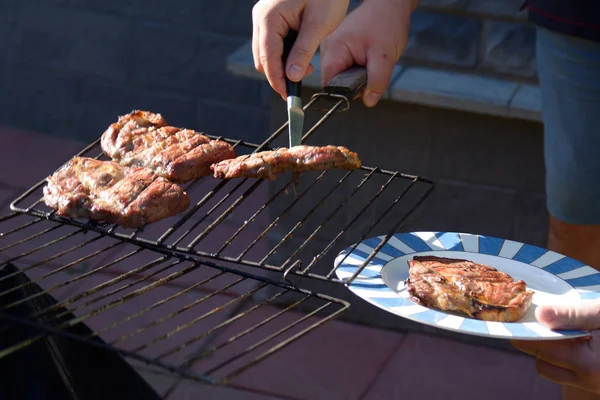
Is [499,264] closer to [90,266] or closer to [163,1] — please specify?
[90,266]

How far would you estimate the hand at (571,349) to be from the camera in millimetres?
1772

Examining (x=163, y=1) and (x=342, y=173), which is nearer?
(x=342, y=173)

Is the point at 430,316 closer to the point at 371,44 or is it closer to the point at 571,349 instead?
the point at 571,349

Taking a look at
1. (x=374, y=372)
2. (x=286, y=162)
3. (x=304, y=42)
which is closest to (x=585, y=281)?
(x=286, y=162)

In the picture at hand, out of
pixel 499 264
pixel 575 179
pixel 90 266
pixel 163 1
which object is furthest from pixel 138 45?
pixel 499 264

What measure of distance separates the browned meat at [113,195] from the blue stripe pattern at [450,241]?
694mm

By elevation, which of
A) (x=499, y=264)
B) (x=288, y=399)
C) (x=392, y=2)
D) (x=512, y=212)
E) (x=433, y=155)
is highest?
(x=392, y=2)

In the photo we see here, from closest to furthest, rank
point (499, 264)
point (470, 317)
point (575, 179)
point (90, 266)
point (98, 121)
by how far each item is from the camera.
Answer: point (470, 317) → point (499, 264) → point (575, 179) → point (90, 266) → point (98, 121)

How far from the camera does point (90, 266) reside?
4.13m

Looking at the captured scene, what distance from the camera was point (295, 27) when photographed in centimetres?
227

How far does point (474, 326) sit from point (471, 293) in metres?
0.11

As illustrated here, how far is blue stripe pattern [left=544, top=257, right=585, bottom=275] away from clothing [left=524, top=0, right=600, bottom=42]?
84cm

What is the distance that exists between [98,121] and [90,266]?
1.42 metres

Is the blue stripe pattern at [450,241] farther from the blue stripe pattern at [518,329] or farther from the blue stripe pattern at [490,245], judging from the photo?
the blue stripe pattern at [518,329]
